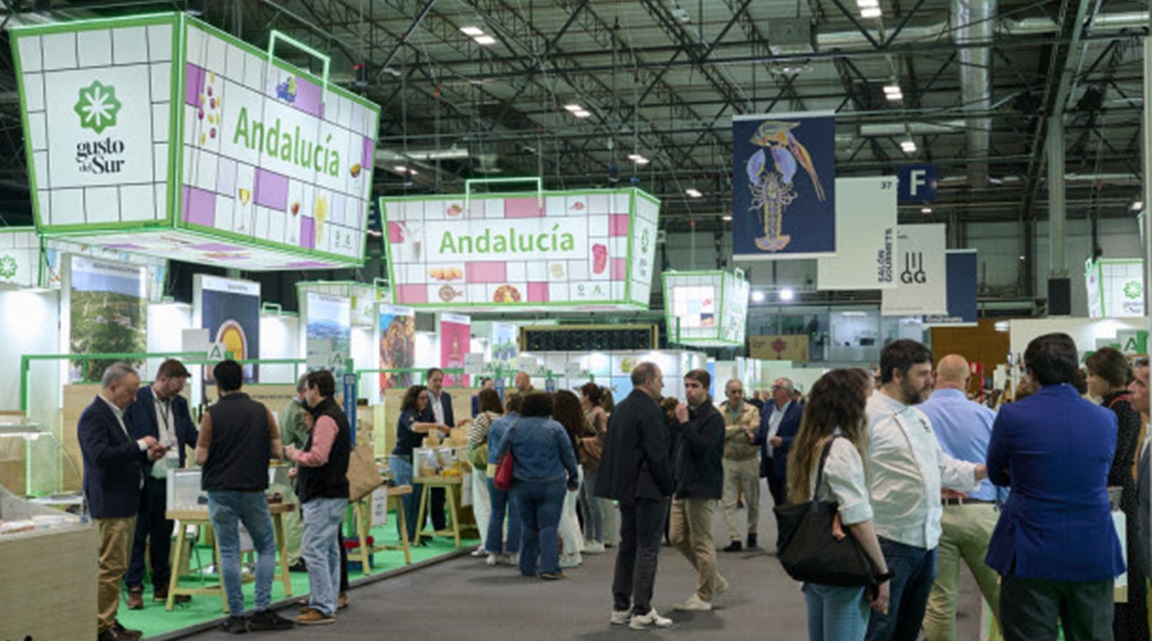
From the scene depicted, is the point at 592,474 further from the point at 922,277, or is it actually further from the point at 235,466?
the point at 922,277

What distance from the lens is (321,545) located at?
815 centimetres

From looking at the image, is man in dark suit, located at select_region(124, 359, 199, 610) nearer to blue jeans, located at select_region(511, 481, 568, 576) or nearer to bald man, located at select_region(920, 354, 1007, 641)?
blue jeans, located at select_region(511, 481, 568, 576)

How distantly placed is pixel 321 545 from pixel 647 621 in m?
2.01

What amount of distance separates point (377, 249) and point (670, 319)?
16469mm

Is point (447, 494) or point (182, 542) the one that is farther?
point (447, 494)

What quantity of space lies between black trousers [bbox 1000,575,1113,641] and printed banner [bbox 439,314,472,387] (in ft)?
64.9

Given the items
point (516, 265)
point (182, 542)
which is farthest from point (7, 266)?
point (182, 542)

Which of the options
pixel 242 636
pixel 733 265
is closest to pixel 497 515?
pixel 242 636

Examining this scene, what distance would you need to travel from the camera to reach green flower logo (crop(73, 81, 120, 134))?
25.1 feet

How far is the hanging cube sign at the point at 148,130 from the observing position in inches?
298

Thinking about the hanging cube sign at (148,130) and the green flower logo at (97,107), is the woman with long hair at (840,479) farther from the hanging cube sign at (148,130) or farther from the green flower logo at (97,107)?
the green flower logo at (97,107)

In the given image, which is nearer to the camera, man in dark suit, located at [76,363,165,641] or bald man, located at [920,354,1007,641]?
bald man, located at [920,354,1007,641]

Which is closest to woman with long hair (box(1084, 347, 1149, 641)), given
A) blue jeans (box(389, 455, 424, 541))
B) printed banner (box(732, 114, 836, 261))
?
blue jeans (box(389, 455, 424, 541))

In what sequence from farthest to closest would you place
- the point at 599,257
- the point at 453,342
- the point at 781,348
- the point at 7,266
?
the point at 781,348
the point at 453,342
the point at 7,266
the point at 599,257
